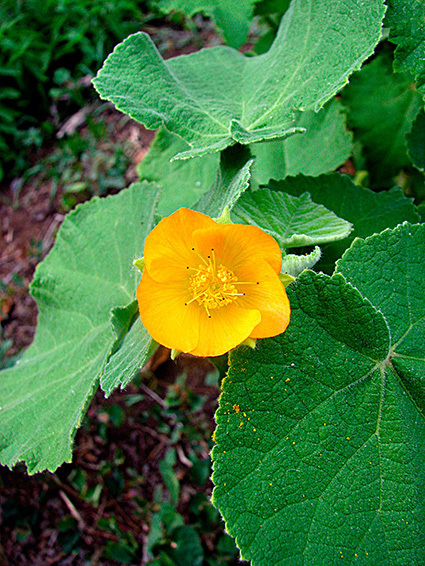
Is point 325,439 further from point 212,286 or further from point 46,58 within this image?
point 46,58

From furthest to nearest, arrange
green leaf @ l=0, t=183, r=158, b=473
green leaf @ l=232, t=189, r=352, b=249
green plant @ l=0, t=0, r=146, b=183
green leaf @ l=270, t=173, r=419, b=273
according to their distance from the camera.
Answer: green plant @ l=0, t=0, r=146, b=183
green leaf @ l=270, t=173, r=419, b=273
green leaf @ l=0, t=183, r=158, b=473
green leaf @ l=232, t=189, r=352, b=249

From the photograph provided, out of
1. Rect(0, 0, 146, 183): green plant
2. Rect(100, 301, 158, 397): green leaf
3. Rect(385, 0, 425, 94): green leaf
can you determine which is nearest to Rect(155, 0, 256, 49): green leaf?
Rect(385, 0, 425, 94): green leaf

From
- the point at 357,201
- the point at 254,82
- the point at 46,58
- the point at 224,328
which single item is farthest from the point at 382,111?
the point at 46,58

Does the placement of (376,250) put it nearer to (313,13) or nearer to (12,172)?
(313,13)

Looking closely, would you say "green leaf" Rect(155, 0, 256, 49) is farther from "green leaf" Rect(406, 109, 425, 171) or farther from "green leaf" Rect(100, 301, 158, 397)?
"green leaf" Rect(100, 301, 158, 397)

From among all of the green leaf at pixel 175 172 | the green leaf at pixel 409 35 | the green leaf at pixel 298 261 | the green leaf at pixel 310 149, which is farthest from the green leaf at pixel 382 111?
the green leaf at pixel 298 261

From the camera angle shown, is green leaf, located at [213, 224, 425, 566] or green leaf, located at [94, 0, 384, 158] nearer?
green leaf, located at [213, 224, 425, 566]

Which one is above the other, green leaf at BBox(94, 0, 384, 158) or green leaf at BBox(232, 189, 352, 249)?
green leaf at BBox(94, 0, 384, 158)
